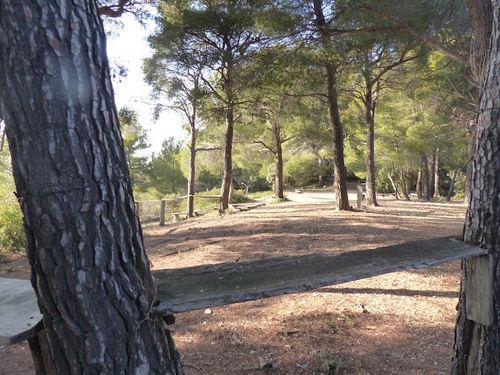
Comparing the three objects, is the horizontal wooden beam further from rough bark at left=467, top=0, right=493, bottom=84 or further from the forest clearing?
rough bark at left=467, top=0, right=493, bottom=84

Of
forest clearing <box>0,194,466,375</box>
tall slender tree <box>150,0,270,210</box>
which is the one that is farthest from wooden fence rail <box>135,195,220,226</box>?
forest clearing <box>0,194,466,375</box>

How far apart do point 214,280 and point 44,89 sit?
0.83 m

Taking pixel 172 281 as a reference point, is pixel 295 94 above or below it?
above

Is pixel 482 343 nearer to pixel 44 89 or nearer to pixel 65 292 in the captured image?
pixel 65 292

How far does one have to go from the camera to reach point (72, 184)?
1.08 meters

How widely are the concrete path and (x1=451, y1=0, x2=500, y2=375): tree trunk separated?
1.75 meters

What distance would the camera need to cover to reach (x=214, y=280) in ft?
4.58

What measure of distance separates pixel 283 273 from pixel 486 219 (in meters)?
0.92

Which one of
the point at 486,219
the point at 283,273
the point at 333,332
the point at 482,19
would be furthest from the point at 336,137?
the point at 283,273

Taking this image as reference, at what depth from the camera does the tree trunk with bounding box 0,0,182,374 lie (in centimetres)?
104

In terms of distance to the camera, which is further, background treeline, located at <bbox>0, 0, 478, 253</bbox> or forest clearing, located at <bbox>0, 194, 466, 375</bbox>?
background treeline, located at <bbox>0, 0, 478, 253</bbox>

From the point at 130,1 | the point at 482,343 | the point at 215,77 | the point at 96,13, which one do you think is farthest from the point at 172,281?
the point at 215,77

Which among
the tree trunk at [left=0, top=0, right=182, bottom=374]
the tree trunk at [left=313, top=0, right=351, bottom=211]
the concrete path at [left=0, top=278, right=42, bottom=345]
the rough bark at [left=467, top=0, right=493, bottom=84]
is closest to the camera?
the tree trunk at [left=0, top=0, right=182, bottom=374]

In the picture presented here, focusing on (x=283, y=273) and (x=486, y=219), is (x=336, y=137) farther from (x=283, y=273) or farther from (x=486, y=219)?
(x=283, y=273)
